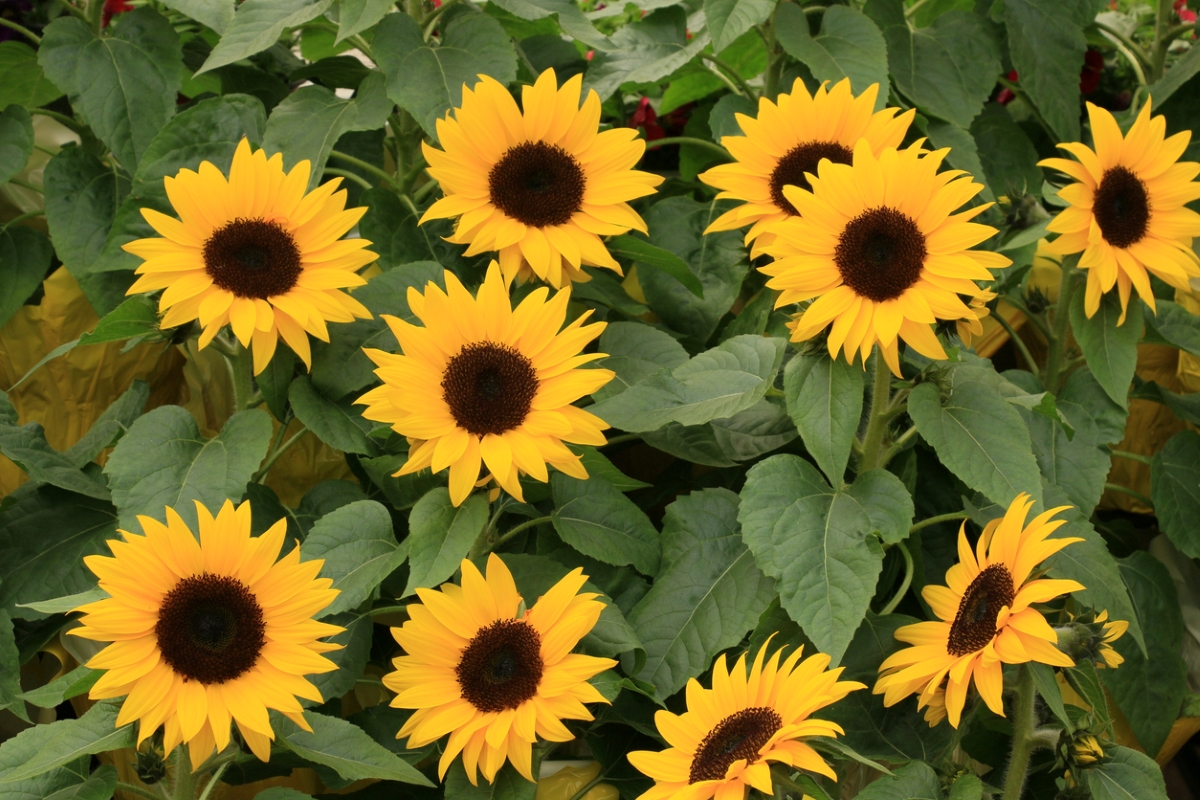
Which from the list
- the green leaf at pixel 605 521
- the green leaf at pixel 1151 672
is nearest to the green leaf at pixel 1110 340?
the green leaf at pixel 1151 672

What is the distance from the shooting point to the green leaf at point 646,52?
3.47ft

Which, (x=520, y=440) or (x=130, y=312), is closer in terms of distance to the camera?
(x=520, y=440)

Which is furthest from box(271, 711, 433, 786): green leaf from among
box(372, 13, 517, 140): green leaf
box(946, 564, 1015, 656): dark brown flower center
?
box(372, 13, 517, 140): green leaf

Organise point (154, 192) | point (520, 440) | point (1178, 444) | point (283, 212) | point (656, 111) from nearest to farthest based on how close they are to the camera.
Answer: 1. point (520, 440)
2. point (283, 212)
3. point (154, 192)
4. point (1178, 444)
5. point (656, 111)

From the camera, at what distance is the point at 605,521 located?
0.87 m

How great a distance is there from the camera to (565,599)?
2.45 ft

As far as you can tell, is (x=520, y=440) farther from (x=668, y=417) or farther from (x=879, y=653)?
(x=879, y=653)

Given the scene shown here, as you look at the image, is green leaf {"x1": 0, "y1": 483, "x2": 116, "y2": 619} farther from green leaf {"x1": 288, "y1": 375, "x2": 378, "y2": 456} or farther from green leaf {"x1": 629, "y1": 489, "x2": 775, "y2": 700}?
green leaf {"x1": 629, "y1": 489, "x2": 775, "y2": 700}

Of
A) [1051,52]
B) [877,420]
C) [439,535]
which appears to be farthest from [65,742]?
[1051,52]

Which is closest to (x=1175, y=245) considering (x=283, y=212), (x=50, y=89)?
(x=283, y=212)

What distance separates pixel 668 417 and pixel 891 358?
16 cm

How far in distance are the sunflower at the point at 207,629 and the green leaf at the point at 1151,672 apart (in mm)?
724

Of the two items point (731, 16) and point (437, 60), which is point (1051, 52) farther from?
point (437, 60)

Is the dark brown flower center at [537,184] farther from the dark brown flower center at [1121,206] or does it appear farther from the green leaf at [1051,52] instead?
the green leaf at [1051,52]
